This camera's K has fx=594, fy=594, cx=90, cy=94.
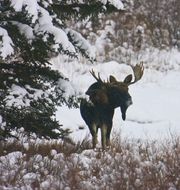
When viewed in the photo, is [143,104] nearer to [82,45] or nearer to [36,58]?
[82,45]

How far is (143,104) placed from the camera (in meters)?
13.7

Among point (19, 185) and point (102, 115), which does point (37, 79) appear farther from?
point (19, 185)

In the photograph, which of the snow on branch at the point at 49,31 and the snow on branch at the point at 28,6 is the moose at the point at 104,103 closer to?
the snow on branch at the point at 49,31

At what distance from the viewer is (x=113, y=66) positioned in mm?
16156

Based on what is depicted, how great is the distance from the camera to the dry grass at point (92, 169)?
17.4 feet

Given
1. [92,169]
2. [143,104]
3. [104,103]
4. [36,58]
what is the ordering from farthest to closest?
[143,104] < [104,103] < [36,58] < [92,169]

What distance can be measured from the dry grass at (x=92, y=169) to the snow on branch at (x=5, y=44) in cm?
107

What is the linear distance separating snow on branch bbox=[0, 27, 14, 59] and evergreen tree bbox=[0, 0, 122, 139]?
76 millimetres

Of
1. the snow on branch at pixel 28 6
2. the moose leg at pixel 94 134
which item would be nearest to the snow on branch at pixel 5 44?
the snow on branch at pixel 28 6

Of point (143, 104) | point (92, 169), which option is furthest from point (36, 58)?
point (143, 104)

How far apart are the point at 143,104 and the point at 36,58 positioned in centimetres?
740

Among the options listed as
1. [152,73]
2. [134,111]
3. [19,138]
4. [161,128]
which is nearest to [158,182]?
[19,138]

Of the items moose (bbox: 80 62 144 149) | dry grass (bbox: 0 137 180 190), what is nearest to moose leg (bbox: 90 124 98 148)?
moose (bbox: 80 62 144 149)

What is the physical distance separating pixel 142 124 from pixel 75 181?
687cm
